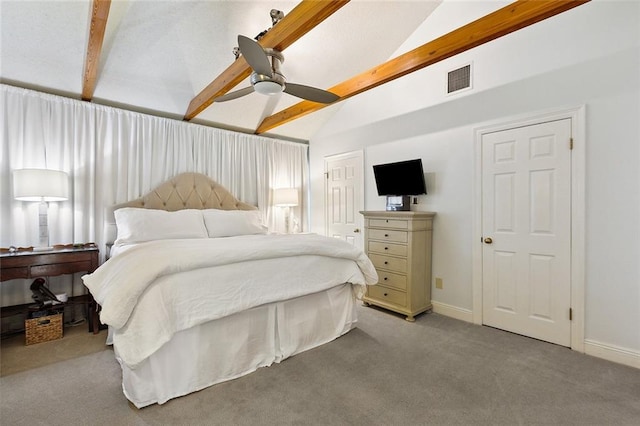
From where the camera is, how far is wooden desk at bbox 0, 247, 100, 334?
2.57 metres

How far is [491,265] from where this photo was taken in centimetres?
309

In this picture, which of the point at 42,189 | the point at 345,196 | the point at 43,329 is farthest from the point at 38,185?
the point at 345,196

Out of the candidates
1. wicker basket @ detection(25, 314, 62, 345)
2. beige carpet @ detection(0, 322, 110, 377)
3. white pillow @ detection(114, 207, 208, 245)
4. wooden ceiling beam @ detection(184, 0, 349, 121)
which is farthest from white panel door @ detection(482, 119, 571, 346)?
wicker basket @ detection(25, 314, 62, 345)

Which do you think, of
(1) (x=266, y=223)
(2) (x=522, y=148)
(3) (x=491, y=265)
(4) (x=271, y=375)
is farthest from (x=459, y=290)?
(1) (x=266, y=223)

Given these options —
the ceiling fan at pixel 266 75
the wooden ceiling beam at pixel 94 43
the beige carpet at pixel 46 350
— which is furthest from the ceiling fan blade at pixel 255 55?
the beige carpet at pixel 46 350

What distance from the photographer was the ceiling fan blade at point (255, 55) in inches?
76.9

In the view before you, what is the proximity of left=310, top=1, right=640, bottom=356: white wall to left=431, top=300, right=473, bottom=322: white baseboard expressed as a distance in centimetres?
5

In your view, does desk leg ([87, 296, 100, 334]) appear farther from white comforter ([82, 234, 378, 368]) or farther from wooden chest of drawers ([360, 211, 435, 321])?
wooden chest of drawers ([360, 211, 435, 321])

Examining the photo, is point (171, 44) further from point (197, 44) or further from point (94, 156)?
point (94, 156)

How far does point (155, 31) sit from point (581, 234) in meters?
4.27

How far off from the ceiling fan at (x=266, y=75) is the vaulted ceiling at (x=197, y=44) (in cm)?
21

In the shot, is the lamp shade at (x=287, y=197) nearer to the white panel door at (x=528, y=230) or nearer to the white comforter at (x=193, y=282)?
the white comforter at (x=193, y=282)

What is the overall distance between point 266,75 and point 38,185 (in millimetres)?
2470

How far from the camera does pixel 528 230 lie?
112 inches
